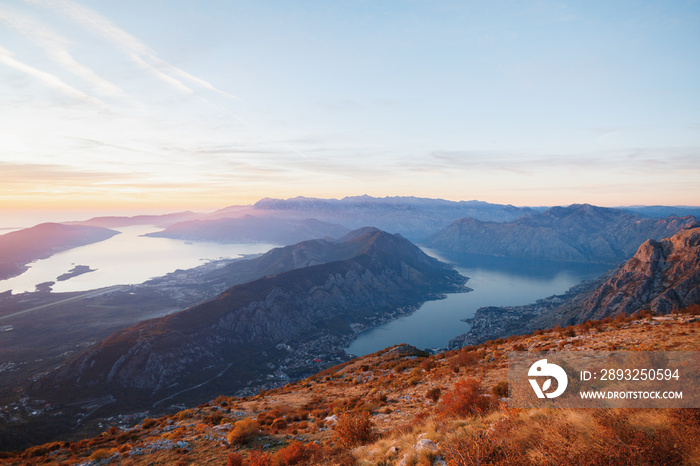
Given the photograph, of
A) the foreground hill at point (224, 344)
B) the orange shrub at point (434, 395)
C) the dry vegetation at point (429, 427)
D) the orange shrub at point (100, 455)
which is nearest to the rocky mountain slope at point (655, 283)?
the dry vegetation at point (429, 427)

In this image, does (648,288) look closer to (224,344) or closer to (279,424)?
(279,424)

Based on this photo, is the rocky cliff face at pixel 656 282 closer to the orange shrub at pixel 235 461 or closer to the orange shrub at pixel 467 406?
the orange shrub at pixel 467 406

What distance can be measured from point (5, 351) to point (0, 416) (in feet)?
206

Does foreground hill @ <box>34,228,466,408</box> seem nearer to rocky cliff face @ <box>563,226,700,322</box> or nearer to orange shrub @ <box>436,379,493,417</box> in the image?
orange shrub @ <box>436,379,493,417</box>

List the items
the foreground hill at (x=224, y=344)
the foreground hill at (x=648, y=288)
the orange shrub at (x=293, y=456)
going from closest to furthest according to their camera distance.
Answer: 1. the orange shrub at (x=293, y=456)
2. the foreground hill at (x=648, y=288)
3. the foreground hill at (x=224, y=344)

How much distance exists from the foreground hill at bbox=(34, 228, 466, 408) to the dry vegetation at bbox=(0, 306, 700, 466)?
72.3 meters

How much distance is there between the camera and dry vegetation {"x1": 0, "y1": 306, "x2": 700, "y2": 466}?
6.35m

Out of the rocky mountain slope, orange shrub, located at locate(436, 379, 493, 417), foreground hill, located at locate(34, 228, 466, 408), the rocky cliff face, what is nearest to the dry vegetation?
orange shrub, located at locate(436, 379, 493, 417)

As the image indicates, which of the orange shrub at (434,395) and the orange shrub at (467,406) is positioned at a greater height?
the orange shrub at (467,406)

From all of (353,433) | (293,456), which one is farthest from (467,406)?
(293,456)

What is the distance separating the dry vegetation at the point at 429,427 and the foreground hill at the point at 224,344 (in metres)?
72.3

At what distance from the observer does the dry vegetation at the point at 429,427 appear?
635 centimetres

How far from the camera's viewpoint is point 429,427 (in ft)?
31.1

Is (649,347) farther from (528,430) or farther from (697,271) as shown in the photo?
(697,271)
